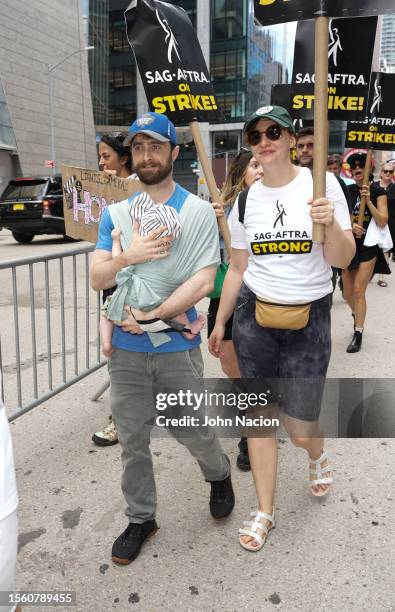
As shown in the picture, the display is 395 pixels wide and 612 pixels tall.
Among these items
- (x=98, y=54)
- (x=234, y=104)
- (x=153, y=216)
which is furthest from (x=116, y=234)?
(x=98, y=54)

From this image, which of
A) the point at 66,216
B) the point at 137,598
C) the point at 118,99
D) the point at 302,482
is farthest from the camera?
the point at 118,99

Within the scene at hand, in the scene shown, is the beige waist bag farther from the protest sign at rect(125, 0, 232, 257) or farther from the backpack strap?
the protest sign at rect(125, 0, 232, 257)

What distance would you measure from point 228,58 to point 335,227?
59.8 meters

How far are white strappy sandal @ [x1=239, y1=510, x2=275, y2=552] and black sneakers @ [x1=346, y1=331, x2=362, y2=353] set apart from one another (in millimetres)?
3399

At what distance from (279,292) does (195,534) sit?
4.39 feet

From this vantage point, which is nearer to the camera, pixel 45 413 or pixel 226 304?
pixel 226 304

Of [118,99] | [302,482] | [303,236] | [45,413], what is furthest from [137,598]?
[118,99]

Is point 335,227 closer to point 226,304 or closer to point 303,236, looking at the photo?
point 303,236

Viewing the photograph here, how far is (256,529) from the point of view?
2.63 meters

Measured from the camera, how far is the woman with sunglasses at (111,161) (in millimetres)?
3638

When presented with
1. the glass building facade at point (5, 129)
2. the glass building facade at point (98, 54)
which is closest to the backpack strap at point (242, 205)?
the glass building facade at point (5, 129)

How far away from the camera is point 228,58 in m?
56.1

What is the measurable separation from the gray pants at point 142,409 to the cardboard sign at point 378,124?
15.3 feet

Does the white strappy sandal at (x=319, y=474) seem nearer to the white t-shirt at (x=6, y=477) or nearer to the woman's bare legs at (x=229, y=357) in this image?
the woman's bare legs at (x=229, y=357)
